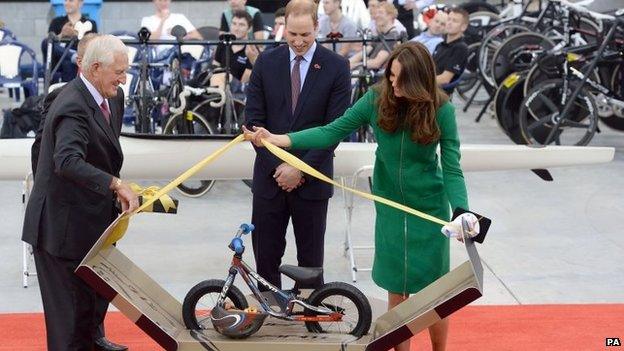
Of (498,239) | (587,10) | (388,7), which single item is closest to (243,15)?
(388,7)

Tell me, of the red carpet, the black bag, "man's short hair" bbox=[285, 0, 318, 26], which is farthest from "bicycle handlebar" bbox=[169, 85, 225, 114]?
"man's short hair" bbox=[285, 0, 318, 26]

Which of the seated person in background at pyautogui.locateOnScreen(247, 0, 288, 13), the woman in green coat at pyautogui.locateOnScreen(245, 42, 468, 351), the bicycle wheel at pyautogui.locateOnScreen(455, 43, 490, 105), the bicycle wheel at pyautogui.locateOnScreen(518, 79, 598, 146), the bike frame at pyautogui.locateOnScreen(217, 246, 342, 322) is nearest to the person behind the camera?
the woman in green coat at pyautogui.locateOnScreen(245, 42, 468, 351)

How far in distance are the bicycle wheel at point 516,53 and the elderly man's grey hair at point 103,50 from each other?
31.6 ft

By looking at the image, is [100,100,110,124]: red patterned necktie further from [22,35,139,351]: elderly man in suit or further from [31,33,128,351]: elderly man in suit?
[31,33,128,351]: elderly man in suit

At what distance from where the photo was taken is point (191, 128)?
37.0 feet

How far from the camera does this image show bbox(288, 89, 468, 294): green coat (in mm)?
5750

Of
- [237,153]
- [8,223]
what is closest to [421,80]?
[237,153]

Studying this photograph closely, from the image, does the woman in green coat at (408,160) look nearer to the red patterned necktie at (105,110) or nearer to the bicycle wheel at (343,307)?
the bicycle wheel at (343,307)

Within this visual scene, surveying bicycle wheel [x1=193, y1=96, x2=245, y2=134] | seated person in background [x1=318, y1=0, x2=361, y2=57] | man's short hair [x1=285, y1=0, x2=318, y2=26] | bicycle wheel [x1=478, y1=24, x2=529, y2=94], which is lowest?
bicycle wheel [x1=478, y1=24, x2=529, y2=94]

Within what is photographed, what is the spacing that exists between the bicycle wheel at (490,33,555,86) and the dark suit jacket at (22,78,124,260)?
9.56 m

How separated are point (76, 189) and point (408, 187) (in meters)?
1.48

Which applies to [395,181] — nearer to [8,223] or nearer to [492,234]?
[492,234]

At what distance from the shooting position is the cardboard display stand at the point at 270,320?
5.30 metres

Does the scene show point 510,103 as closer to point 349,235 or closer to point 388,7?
point 388,7
